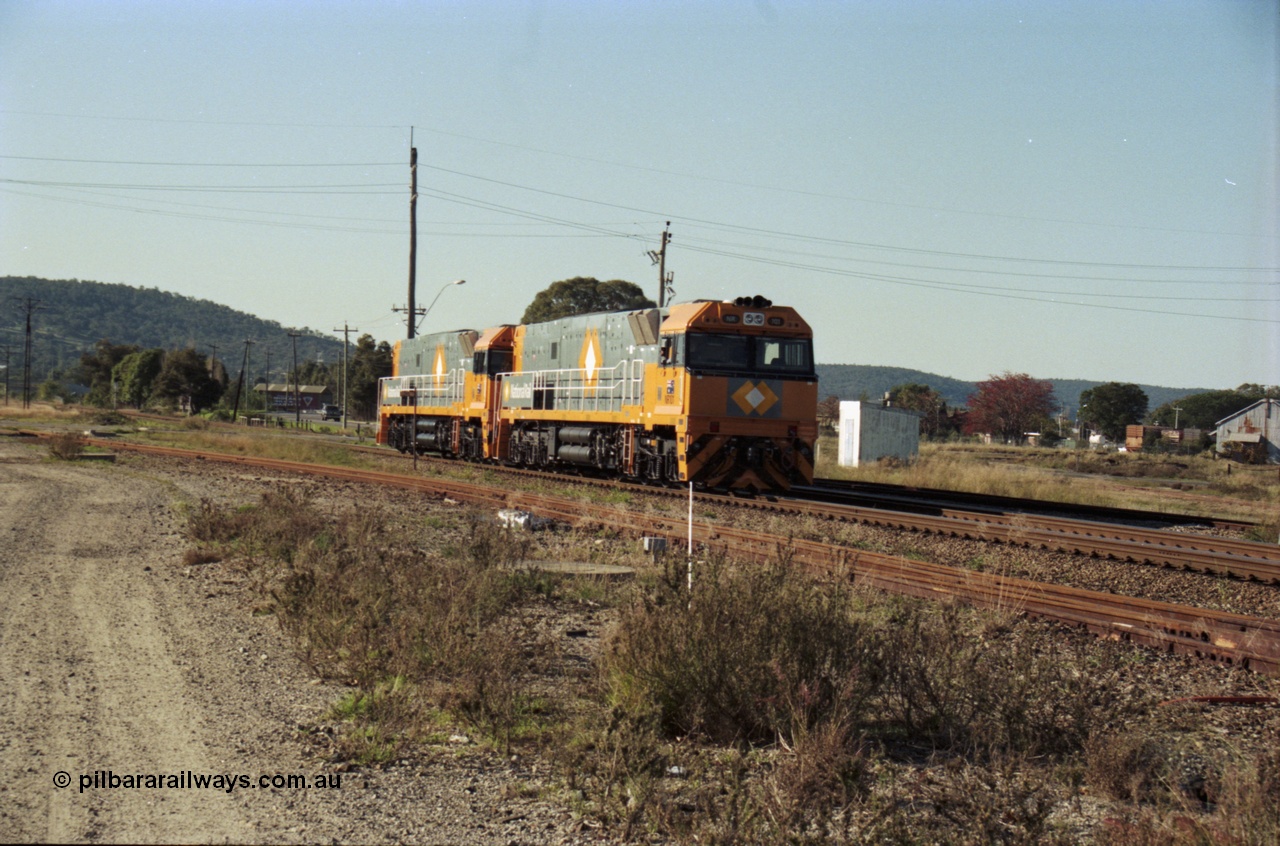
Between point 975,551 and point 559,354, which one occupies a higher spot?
point 559,354

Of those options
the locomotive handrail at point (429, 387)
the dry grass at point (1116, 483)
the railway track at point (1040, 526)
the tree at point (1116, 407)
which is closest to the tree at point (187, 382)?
the locomotive handrail at point (429, 387)

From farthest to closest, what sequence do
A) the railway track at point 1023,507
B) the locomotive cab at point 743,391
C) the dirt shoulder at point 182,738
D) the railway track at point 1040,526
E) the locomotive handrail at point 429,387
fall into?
the locomotive handrail at point 429,387 → the railway track at point 1023,507 → the locomotive cab at point 743,391 → the railway track at point 1040,526 → the dirt shoulder at point 182,738

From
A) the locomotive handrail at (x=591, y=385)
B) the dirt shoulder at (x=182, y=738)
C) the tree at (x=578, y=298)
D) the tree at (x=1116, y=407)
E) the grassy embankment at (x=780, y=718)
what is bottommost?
the dirt shoulder at (x=182, y=738)

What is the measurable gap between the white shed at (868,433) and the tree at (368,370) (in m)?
61.7

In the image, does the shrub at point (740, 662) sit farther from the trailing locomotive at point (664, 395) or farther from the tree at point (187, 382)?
the tree at point (187, 382)

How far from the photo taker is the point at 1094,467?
49125mm

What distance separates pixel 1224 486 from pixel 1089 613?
31.0 metres

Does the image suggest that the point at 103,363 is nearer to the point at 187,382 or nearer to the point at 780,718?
the point at 187,382

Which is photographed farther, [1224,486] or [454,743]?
[1224,486]

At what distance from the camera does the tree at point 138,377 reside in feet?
339

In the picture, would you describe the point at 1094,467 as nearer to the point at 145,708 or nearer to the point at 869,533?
the point at 869,533

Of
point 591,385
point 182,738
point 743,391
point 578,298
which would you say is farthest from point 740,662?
point 578,298

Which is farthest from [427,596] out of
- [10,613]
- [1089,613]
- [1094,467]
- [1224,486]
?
[1094,467]

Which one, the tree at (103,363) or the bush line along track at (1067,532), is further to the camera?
the tree at (103,363)
